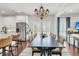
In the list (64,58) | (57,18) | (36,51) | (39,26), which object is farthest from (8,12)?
(64,58)

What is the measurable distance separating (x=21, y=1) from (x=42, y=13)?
3.14 m

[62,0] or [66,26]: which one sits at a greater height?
[62,0]

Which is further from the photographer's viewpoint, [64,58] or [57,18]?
[57,18]

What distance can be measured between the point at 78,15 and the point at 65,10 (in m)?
0.52

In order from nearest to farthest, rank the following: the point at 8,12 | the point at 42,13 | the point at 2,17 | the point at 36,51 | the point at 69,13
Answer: the point at 2,17 < the point at 8,12 < the point at 69,13 < the point at 36,51 < the point at 42,13

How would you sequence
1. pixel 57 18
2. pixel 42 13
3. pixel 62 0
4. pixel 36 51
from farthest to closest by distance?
pixel 42 13 < pixel 36 51 < pixel 57 18 < pixel 62 0

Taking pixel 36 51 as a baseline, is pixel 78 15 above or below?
above

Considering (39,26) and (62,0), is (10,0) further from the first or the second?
(39,26)

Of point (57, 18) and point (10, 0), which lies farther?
point (57, 18)

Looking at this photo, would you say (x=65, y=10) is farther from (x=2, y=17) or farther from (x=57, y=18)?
(x=2, y=17)

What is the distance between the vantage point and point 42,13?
4172 millimetres

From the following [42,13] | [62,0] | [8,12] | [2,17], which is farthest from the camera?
[42,13]

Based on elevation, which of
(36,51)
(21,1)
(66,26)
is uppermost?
(21,1)

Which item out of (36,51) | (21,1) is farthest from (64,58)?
(36,51)
